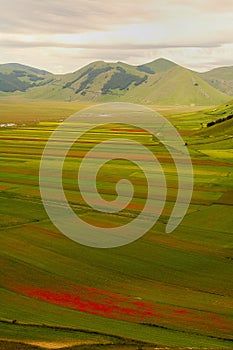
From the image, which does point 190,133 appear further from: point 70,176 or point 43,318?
point 43,318

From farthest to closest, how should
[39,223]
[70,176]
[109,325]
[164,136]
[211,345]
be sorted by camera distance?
1. [164,136]
2. [70,176]
3. [39,223]
4. [109,325]
5. [211,345]

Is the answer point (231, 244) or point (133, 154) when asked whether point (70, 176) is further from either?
point (231, 244)

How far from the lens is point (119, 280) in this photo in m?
41.0

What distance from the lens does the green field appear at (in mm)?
31875

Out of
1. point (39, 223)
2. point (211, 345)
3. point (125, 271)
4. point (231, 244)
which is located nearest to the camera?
point (211, 345)

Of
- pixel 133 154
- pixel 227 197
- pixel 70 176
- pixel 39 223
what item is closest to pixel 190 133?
pixel 133 154

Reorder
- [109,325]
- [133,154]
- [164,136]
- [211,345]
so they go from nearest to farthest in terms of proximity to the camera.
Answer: [211,345] → [109,325] → [133,154] → [164,136]

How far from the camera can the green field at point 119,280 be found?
3188 centimetres

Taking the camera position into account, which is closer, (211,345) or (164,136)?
(211,345)

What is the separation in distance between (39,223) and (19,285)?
19.4 m

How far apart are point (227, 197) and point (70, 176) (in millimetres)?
29958

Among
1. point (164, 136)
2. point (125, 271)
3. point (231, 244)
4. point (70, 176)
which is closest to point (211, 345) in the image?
point (125, 271)

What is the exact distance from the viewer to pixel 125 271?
43.2 metres

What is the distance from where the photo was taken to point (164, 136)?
169 m
